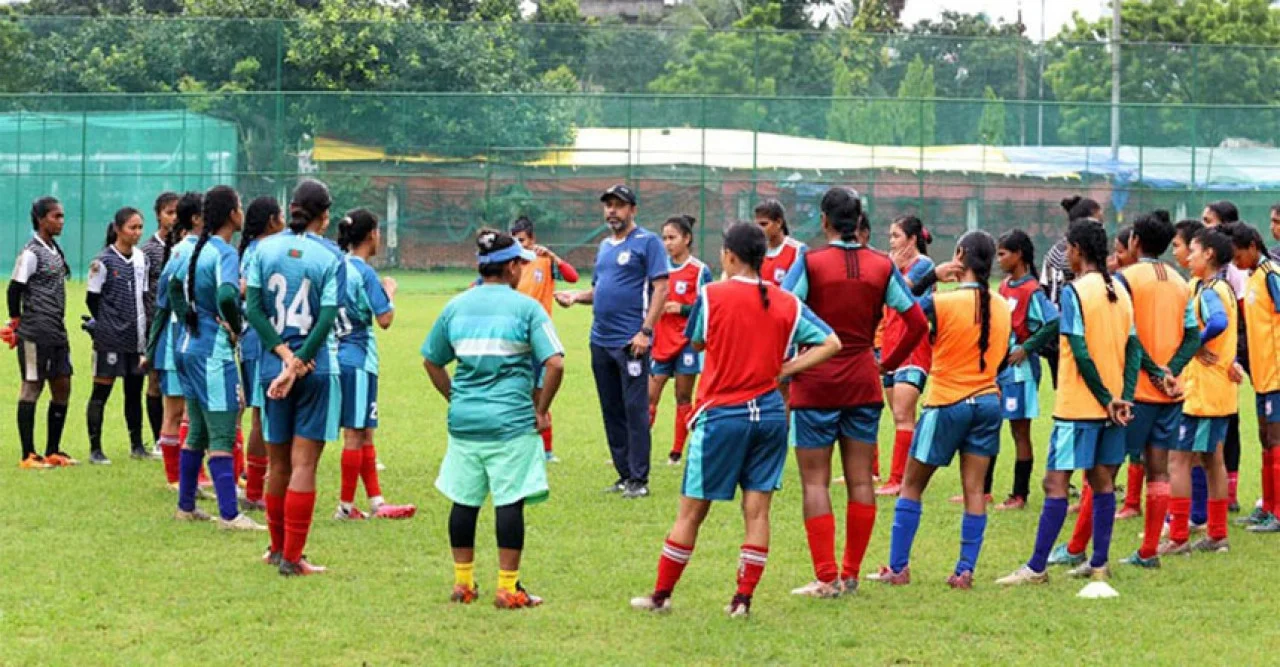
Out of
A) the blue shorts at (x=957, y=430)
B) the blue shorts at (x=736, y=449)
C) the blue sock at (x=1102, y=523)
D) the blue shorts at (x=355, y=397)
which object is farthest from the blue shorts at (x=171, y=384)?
the blue sock at (x=1102, y=523)

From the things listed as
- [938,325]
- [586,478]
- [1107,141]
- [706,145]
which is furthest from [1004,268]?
[1107,141]

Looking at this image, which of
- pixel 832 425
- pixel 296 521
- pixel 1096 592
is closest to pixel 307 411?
pixel 296 521

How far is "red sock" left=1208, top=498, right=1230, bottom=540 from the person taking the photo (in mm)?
9930

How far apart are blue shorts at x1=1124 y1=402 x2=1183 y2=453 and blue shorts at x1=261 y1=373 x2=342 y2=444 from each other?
14.2 ft

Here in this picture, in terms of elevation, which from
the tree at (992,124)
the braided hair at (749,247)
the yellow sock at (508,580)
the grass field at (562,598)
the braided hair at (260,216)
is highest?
the tree at (992,124)

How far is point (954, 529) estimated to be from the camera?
10.5m

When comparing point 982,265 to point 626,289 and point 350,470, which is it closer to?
point 626,289

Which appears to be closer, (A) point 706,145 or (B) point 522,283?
(B) point 522,283

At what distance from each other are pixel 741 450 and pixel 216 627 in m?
2.60

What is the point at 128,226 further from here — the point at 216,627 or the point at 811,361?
the point at 811,361

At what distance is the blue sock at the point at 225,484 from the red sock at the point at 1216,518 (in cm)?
594

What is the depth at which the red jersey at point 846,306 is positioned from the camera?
8.32m

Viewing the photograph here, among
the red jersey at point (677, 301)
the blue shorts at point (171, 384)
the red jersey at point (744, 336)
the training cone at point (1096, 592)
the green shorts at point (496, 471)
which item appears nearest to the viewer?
the red jersey at point (744, 336)

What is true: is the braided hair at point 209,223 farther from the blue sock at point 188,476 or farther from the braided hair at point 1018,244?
the braided hair at point 1018,244
